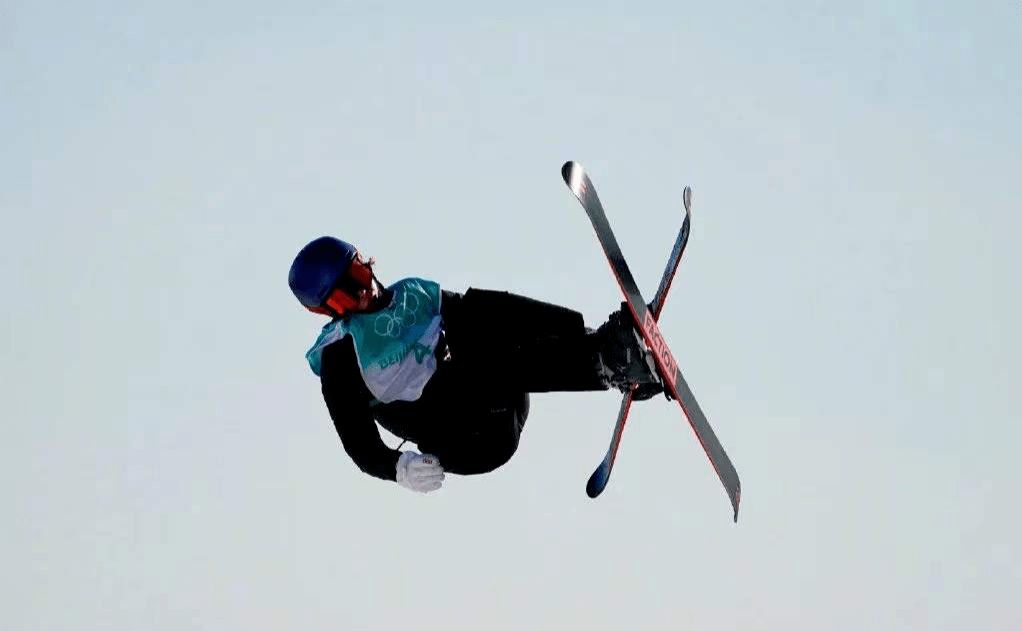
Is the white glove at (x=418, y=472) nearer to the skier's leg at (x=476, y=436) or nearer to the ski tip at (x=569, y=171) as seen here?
the skier's leg at (x=476, y=436)

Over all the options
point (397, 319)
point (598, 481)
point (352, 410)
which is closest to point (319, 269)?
point (397, 319)

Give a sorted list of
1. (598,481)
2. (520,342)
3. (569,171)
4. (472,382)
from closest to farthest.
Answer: (569,171)
(520,342)
(472,382)
(598,481)

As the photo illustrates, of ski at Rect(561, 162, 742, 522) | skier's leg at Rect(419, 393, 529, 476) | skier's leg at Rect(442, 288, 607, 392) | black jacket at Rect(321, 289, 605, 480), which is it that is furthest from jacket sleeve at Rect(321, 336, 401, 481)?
ski at Rect(561, 162, 742, 522)

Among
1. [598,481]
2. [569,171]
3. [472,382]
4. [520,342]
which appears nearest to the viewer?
[569,171]

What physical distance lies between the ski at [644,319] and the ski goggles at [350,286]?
1.48 m

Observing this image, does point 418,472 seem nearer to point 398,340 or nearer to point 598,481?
point 398,340

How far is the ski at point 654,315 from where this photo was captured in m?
10.6

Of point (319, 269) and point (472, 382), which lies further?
point (472, 382)

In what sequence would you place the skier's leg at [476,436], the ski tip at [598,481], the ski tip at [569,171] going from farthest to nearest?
the ski tip at [598,481], the skier's leg at [476,436], the ski tip at [569,171]

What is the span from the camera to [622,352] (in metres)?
9.98

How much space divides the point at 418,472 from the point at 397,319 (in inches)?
39.5

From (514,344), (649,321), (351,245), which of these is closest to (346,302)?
(351,245)

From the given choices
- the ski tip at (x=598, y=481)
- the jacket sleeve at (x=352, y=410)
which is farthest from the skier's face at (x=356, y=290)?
the ski tip at (x=598, y=481)

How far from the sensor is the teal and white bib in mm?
10125
